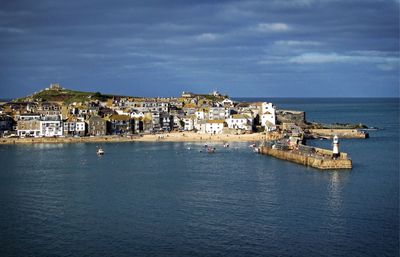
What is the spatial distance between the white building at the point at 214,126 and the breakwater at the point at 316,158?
75.7ft

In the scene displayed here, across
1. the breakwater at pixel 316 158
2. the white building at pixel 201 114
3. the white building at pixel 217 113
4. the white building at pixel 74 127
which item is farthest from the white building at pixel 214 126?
the breakwater at pixel 316 158

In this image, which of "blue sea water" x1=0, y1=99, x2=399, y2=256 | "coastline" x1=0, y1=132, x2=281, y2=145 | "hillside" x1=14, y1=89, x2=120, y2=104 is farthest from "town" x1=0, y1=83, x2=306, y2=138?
"blue sea water" x1=0, y1=99, x2=399, y2=256

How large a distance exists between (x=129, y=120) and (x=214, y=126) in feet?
35.3

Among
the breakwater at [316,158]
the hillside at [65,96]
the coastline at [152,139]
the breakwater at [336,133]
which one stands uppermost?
the hillside at [65,96]

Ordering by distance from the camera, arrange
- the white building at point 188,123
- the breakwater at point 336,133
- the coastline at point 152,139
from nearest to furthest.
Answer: the coastline at point 152,139 < the breakwater at point 336,133 < the white building at point 188,123

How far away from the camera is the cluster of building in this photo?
2847 inches

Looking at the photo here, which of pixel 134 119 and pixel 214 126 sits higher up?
pixel 134 119

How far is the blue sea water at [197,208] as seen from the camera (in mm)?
23031

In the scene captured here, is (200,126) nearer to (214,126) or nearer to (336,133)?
(214,126)

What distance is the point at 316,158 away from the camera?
43.2 m

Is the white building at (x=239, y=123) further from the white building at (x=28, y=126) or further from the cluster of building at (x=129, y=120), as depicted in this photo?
the white building at (x=28, y=126)

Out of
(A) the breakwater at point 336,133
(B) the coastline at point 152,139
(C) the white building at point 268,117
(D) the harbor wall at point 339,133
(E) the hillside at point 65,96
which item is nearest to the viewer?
(B) the coastline at point 152,139

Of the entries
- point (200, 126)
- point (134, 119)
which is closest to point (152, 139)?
point (134, 119)

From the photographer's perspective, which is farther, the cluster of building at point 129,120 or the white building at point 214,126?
the white building at point 214,126
